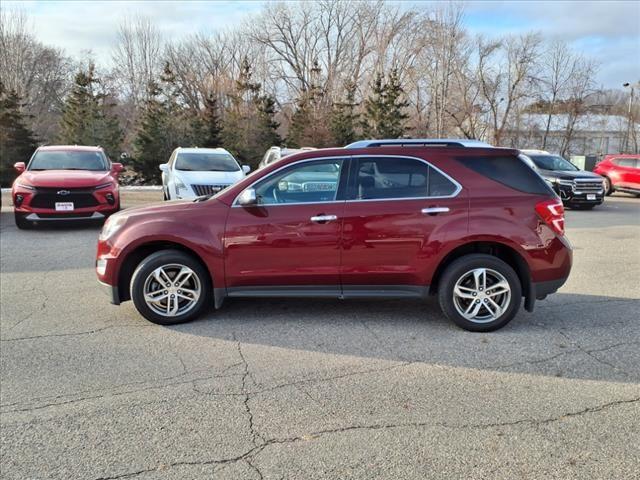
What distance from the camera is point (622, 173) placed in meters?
20.5

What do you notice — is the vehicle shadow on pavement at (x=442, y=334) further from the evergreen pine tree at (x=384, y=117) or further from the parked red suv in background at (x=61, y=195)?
the evergreen pine tree at (x=384, y=117)

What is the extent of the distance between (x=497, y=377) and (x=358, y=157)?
237 centimetres

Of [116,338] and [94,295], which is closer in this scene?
[116,338]

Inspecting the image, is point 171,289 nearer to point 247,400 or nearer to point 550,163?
point 247,400

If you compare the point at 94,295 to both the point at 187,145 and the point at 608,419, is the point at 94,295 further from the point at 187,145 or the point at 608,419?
the point at 187,145

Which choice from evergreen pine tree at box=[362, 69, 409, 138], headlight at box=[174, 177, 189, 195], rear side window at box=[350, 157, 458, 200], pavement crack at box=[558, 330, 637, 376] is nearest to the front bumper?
headlight at box=[174, 177, 189, 195]

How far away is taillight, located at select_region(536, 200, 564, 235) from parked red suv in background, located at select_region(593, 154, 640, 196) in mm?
18220

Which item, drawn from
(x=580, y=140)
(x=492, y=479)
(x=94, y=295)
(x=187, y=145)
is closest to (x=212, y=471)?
(x=492, y=479)

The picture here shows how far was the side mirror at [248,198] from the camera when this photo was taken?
4.90 meters

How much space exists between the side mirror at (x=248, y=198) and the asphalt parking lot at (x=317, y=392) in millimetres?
1218

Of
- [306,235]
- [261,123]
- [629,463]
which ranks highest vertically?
[261,123]

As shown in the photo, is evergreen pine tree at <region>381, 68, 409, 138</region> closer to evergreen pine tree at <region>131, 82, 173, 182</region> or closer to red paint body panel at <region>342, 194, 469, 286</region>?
evergreen pine tree at <region>131, 82, 173, 182</region>

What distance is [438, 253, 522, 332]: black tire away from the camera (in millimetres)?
4879

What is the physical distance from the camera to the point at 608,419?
333 centimetres
